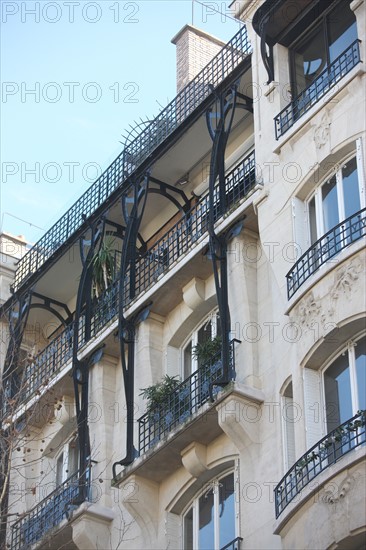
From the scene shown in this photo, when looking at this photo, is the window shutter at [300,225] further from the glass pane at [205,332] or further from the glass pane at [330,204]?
the glass pane at [205,332]

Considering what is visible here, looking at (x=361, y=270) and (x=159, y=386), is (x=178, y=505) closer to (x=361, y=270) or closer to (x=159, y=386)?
(x=159, y=386)

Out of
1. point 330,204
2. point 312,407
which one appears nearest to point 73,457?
point 312,407

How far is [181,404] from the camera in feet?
82.9

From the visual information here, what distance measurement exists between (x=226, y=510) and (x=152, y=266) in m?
6.20

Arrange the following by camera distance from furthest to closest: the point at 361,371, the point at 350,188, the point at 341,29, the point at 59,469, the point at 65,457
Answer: the point at 59,469
the point at 65,457
the point at 341,29
the point at 350,188
the point at 361,371

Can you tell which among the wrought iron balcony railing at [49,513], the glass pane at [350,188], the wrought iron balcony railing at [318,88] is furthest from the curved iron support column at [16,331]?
the glass pane at [350,188]

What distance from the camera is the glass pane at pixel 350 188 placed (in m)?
22.8

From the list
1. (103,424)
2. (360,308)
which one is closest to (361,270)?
(360,308)

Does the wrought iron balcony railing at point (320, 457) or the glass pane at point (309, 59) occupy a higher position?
the glass pane at point (309, 59)

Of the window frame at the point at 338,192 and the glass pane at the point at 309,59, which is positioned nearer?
the window frame at the point at 338,192

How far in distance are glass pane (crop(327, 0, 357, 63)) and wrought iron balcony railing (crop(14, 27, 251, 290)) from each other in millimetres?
2914

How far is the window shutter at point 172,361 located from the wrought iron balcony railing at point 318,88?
4931 millimetres

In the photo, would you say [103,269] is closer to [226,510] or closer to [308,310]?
[226,510]

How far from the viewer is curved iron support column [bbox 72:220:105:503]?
90.3ft
